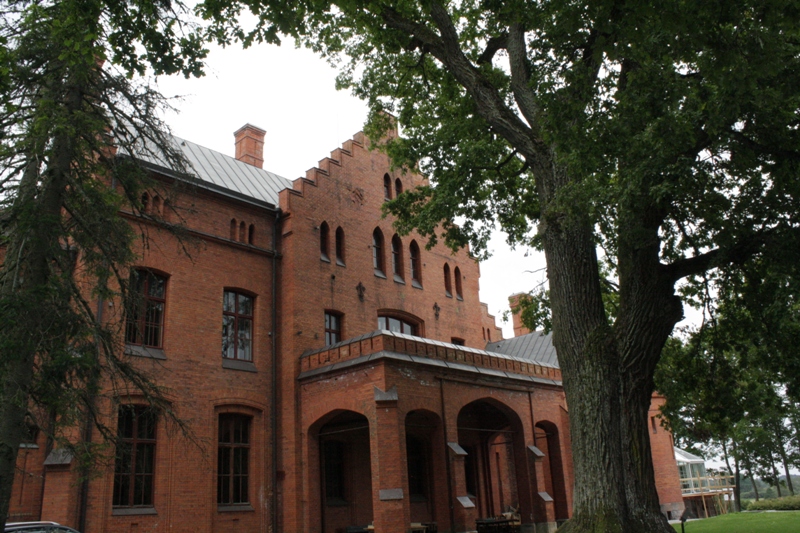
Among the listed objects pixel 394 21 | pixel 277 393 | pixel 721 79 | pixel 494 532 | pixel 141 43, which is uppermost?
pixel 394 21

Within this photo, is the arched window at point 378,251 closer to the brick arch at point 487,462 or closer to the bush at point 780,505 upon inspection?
the brick arch at point 487,462

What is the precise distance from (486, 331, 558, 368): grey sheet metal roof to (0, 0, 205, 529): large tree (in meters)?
18.4

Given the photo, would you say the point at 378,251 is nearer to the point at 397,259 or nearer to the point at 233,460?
the point at 397,259

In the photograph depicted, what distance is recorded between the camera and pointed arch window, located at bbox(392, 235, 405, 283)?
888 inches

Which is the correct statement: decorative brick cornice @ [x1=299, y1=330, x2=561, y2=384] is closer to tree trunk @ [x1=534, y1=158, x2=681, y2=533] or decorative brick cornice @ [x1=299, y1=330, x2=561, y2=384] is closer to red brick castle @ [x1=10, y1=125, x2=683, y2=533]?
red brick castle @ [x1=10, y1=125, x2=683, y2=533]

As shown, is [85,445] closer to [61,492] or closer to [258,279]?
[61,492]

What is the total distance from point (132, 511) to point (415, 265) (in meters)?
12.3

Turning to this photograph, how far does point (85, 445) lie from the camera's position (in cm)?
895

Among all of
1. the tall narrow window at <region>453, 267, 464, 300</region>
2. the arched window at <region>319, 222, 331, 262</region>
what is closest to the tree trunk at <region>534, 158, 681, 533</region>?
the arched window at <region>319, 222, 331, 262</region>

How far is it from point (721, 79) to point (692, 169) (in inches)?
67.2

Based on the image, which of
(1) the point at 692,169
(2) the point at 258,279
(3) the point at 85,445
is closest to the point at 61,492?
(3) the point at 85,445

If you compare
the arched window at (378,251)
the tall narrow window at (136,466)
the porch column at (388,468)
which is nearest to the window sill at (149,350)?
the tall narrow window at (136,466)

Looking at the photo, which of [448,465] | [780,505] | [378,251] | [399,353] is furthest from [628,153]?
[780,505]

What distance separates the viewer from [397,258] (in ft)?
75.4
